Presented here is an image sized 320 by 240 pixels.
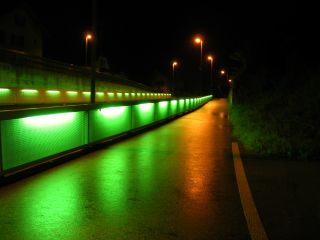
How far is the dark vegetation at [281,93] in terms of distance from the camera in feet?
32.4

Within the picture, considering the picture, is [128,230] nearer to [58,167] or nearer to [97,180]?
[97,180]

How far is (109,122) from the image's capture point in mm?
11258

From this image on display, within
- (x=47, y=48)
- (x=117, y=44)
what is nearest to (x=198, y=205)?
(x=47, y=48)

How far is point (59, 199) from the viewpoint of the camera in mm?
5570

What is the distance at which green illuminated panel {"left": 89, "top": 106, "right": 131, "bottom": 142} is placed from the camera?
1016 centimetres

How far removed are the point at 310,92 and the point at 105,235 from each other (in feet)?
38.7

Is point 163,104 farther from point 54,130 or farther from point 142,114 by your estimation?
point 54,130

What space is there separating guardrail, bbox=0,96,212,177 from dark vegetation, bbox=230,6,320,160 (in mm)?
3893

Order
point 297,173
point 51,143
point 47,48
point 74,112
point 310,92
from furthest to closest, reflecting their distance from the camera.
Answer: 1. point 47,48
2. point 310,92
3. point 74,112
4. point 51,143
5. point 297,173

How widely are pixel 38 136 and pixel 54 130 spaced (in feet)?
2.10

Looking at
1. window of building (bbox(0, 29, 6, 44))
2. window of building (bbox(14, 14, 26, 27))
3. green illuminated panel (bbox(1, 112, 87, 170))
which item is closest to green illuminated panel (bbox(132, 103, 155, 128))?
green illuminated panel (bbox(1, 112, 87, 170))

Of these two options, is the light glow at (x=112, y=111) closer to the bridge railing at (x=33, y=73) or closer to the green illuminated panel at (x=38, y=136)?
the green illuminated panel at (x=38, y=136)

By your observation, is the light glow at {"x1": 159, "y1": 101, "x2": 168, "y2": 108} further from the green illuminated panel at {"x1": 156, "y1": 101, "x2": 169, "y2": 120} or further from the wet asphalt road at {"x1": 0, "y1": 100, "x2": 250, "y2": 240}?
the wet asphalt road at {"x1": 0, "y1": 100, "x2": 250, "y2": 240}

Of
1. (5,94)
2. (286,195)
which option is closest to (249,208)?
(286,195)
